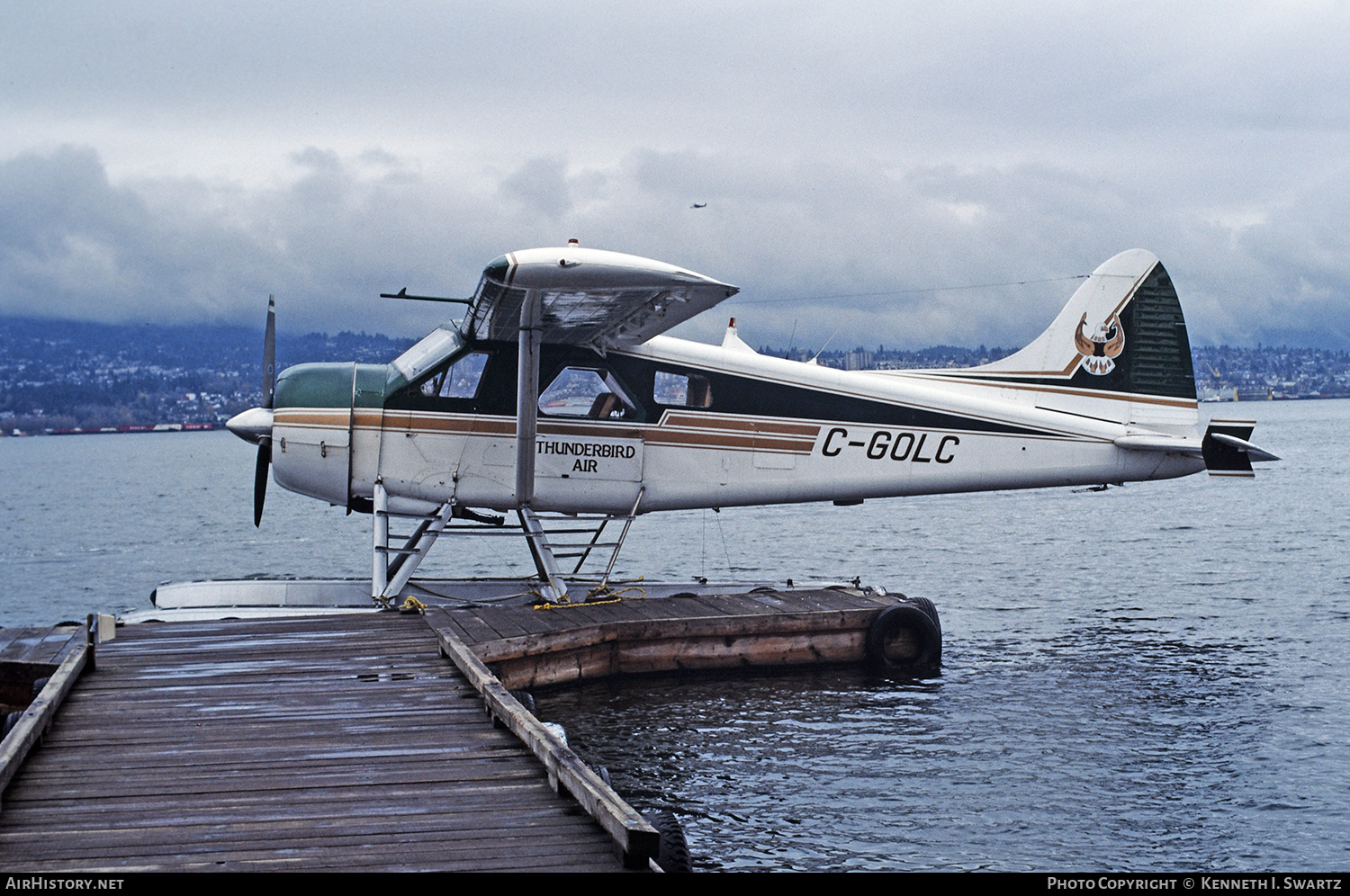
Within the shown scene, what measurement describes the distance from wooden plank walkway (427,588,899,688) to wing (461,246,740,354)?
8.15 ft

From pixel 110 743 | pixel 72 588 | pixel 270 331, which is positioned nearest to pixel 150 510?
pixel 72 588

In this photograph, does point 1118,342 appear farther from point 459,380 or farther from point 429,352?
point 429,352

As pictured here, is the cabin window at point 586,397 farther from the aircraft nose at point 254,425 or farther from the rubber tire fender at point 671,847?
the rubber tire fender at point 671,847

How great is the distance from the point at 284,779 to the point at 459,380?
6.03 meters

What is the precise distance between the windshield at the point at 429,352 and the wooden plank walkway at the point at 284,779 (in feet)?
12.0

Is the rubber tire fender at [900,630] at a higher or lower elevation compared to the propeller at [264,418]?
lower

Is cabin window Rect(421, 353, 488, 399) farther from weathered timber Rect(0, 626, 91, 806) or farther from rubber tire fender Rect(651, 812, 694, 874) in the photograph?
rubber tire fender Rect(651, 812, 694, 874)

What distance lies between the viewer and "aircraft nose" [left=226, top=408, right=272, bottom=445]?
11.1m

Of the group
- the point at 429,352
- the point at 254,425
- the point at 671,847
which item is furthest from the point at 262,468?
the point at 671,847

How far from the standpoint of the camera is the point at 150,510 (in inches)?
1818

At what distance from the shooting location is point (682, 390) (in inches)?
444

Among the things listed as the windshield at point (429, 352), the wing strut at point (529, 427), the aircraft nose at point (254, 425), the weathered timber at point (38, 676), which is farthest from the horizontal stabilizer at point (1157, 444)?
the weathered timber at point (38, 676)

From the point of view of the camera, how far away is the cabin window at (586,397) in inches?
435

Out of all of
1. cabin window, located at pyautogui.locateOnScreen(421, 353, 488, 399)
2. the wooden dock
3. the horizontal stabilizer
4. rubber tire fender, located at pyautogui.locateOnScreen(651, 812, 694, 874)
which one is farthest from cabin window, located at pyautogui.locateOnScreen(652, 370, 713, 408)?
rubber tire fender, located at pyautogui.locateOnScreen(651, 812, 694, 874)
